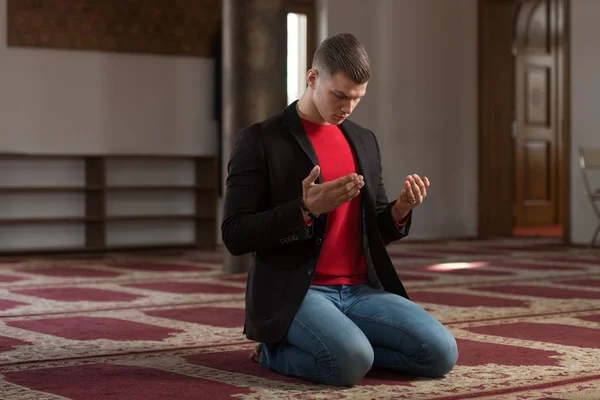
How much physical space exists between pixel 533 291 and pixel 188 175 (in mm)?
4827

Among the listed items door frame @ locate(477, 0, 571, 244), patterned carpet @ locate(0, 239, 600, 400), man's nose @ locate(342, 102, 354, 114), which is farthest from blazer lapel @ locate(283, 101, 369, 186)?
door frame @ locate(477, 0, 571, 244)

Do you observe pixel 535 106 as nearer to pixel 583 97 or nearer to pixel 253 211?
pixel 583 97

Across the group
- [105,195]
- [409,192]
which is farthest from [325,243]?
[105,195]

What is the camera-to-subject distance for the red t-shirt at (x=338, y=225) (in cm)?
345

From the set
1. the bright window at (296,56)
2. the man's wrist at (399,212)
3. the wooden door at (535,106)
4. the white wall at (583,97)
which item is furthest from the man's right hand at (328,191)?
the wooden door at (535,106)

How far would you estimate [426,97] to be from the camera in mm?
11523

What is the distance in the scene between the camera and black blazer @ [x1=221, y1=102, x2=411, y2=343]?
10.9ft

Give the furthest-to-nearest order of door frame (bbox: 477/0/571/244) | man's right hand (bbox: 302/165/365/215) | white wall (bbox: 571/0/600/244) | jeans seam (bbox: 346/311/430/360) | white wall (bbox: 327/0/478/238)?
door frame (bbox: 477/0/571/244), white wall (bbox: 327/0/478/238), white wall (bbox: 571/0/600/244), jeans seam (bbox: 346/311/430/360), man's right hand (bbox: 302/165/365/215)

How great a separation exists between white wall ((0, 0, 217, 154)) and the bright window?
91 centimetres

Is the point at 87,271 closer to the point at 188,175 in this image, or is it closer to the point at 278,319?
the point at 188,175

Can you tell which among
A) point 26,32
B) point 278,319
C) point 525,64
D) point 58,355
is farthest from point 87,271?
point 525,64

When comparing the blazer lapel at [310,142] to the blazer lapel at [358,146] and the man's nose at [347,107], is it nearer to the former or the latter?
the blazer lapel at [358,146]

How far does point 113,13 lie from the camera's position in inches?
388

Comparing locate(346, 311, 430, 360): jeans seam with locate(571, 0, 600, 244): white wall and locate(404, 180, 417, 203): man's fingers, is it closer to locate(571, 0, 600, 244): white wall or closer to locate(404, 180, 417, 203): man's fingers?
locate(404, 180, 417, 203): man's fingers
